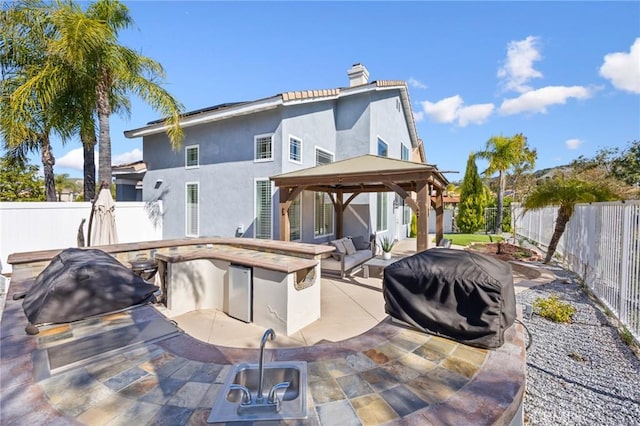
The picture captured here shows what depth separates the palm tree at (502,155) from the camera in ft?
67.9

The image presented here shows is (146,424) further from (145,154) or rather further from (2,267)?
(145,154)

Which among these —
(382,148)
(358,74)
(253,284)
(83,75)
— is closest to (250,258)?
(253,284)

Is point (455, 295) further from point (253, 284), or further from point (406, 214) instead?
point (406, 214)

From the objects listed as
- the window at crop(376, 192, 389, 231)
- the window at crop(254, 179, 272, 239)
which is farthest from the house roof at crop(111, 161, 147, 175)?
the window at crop(376, 192, 389, 231)

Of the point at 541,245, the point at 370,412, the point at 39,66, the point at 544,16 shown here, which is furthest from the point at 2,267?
the point at 541,245

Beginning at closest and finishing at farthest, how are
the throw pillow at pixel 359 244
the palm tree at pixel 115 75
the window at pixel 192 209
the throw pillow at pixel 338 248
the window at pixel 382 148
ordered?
1. the palm tree at pixel 115 75
2. the throw pillow at pixel 338 248
3. the throw pillow at pixel 359 244
4. the window at pixel 192 209
5. the window at pixel 382 148

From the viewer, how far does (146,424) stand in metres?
1.63

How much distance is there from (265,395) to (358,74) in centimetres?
1386

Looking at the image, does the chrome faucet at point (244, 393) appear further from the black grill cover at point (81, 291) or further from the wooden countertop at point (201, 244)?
the wooden countertop at point (201, 244)

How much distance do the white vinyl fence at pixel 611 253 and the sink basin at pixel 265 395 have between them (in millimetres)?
5438

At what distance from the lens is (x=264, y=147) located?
10.3 m

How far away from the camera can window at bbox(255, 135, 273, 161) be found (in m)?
10.1

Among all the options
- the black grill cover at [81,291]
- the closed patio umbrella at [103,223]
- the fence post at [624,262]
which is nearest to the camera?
the black grill cover at [81,291]

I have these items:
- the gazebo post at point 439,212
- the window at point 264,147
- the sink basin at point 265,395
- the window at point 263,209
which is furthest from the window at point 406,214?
the sink basin at point 265,395
